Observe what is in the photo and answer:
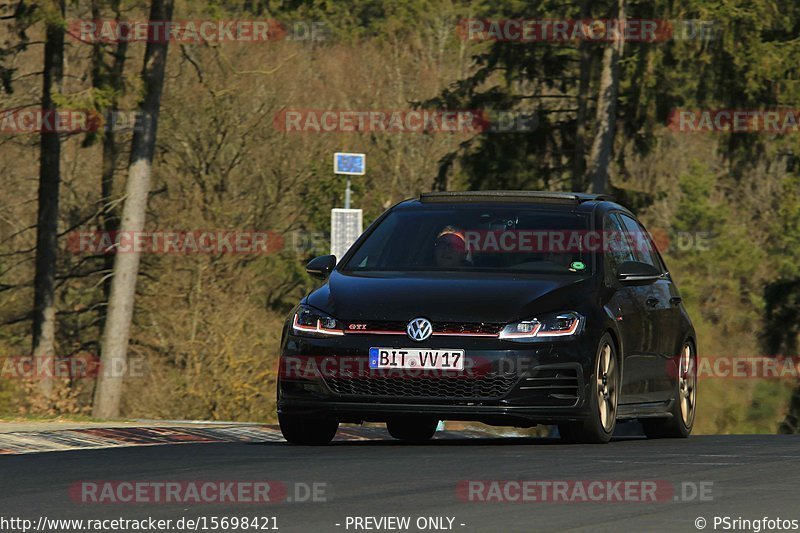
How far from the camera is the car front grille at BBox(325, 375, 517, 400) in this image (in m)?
10.8

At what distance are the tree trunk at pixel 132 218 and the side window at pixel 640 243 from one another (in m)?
18.8

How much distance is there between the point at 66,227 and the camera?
42750 mm

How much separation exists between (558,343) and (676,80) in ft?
76.4

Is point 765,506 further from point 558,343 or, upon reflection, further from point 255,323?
point 255,323

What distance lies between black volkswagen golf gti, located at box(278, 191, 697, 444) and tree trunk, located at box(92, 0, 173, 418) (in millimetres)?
19431

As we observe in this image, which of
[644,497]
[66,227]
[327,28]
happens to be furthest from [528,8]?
[644,497]

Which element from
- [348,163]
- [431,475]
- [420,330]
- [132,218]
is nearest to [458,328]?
[420,330]

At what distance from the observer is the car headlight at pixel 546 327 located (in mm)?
10820

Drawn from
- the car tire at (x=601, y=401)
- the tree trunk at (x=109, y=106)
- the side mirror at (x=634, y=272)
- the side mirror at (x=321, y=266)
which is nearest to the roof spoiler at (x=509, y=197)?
the side mirror at (x=634, y=272)

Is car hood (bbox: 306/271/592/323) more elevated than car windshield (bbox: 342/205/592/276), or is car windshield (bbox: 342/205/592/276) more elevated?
car windshield (bbox: 342/205/592/276)

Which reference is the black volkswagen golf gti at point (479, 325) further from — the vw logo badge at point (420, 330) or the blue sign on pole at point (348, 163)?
the blue sign on pole at point (348, 163)
